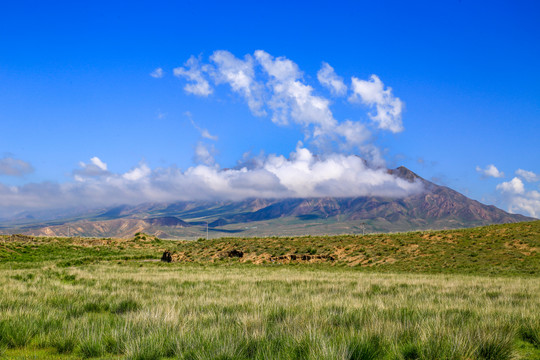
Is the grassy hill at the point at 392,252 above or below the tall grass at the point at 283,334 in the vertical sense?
below

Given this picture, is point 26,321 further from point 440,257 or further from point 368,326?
point 440,257

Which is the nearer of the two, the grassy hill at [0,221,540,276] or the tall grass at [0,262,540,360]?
the tall grass at [0,262,540,360]

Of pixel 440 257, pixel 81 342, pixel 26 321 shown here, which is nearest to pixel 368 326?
pixel 81 342

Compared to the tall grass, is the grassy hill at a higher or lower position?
lower

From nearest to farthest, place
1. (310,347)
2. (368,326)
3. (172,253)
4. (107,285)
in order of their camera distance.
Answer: (310,347) → (368,326) → (107,285) → (172,253)

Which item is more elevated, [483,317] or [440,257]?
[483,317]

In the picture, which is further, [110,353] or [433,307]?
[433,307]

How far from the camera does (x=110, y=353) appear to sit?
552 centimetres

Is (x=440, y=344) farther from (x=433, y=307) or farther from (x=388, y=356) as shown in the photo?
(x=433, y=307)

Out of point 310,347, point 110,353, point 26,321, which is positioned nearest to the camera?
point 310,347

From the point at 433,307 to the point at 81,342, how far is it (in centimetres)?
737

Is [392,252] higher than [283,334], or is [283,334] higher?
[283,334]

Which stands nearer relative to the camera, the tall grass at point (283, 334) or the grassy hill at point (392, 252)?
the tall grass at point (283, 334)

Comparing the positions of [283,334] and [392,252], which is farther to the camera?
[392,252]
